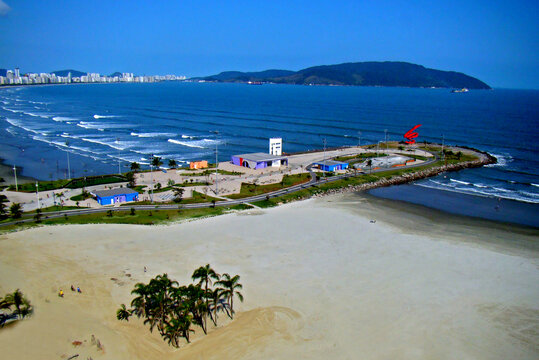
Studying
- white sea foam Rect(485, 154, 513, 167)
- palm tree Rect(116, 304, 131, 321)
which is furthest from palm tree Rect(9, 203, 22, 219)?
white sea foam Rect(485, 154, 513, 167)

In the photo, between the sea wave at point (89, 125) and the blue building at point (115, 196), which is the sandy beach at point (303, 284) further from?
the sea wave at point (89, 125)

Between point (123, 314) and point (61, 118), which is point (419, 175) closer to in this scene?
point (123, 314)

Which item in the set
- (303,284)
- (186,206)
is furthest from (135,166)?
(303,284)

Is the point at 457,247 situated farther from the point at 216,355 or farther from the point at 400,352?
the point at 216,355

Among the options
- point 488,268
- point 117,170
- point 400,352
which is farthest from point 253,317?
point 117,170

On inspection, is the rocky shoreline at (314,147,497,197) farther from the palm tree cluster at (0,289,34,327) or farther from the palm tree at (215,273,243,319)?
the palm tree cluster at (0,289,34,327)

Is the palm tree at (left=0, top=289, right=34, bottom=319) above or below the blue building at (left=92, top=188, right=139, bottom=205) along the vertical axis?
below

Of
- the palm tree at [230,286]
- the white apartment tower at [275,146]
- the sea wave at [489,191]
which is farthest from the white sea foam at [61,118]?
the palm tree at [230,286]
